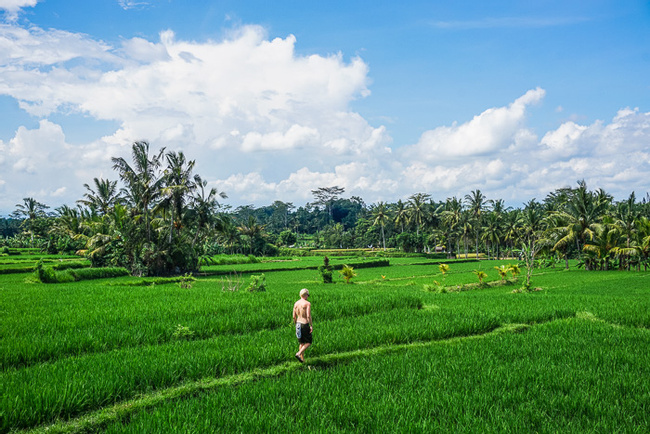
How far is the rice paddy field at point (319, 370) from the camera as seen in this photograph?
15.4 ft

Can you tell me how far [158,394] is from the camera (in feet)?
18.3

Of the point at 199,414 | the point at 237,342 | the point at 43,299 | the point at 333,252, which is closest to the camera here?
the point at 199,414

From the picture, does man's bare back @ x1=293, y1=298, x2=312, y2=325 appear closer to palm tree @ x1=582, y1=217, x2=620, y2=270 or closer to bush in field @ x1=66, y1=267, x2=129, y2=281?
bush in field @ x1=66, y1=267, x2=129, y2=281

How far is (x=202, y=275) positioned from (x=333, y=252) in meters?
37.7

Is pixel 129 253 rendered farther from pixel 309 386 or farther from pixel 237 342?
pixel 309 386

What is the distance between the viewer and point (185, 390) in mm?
5715

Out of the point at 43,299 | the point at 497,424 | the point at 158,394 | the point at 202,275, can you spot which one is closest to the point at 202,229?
the point at 202,275

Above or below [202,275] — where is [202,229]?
above

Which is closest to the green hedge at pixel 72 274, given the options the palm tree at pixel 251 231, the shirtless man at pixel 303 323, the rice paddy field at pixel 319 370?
the rice paddy field at pixel 319 370

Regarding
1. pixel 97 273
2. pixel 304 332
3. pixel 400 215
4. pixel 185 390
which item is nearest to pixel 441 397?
pixel 304 332

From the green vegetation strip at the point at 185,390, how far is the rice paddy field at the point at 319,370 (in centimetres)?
2

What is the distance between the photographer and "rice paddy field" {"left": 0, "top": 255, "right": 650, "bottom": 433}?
469 cm

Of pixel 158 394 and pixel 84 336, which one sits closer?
pixel 158 394

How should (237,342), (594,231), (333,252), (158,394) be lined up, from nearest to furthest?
(158,394)
(237,342)
(594,231)
(333,252)
